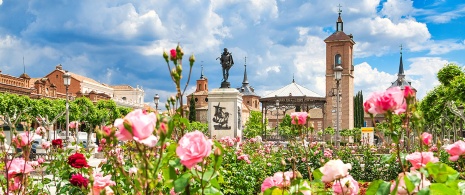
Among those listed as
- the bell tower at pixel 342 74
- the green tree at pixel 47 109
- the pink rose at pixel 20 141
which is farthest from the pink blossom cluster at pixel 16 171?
the bell tower at pixel 342 74

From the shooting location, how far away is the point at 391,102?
2.32 m

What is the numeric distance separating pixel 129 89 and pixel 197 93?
43.8 feet

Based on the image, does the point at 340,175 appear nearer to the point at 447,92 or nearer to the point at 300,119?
the point at 300,119

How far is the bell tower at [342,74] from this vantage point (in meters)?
75.4

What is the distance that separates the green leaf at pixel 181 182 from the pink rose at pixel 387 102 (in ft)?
2.68

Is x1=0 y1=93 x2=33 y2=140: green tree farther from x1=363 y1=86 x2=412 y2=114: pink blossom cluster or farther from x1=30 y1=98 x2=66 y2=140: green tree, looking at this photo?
x1=363 y1=86 x2=412 y2=114: pink blossom cluster

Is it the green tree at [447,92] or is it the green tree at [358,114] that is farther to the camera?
the green tree at [358,114]

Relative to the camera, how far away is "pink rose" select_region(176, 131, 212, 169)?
2.12 m

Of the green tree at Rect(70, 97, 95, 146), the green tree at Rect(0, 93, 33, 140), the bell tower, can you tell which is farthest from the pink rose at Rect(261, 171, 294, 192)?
the bell tower

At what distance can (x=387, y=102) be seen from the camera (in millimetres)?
2318

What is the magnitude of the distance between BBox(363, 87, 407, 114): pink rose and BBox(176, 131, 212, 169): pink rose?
28.4 inches

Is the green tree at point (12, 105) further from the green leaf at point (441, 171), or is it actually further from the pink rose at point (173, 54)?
the green leaf at point (441, 171)

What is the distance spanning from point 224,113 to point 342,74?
5814 cm

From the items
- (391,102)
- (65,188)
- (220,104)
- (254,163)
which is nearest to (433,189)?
(391,102)
